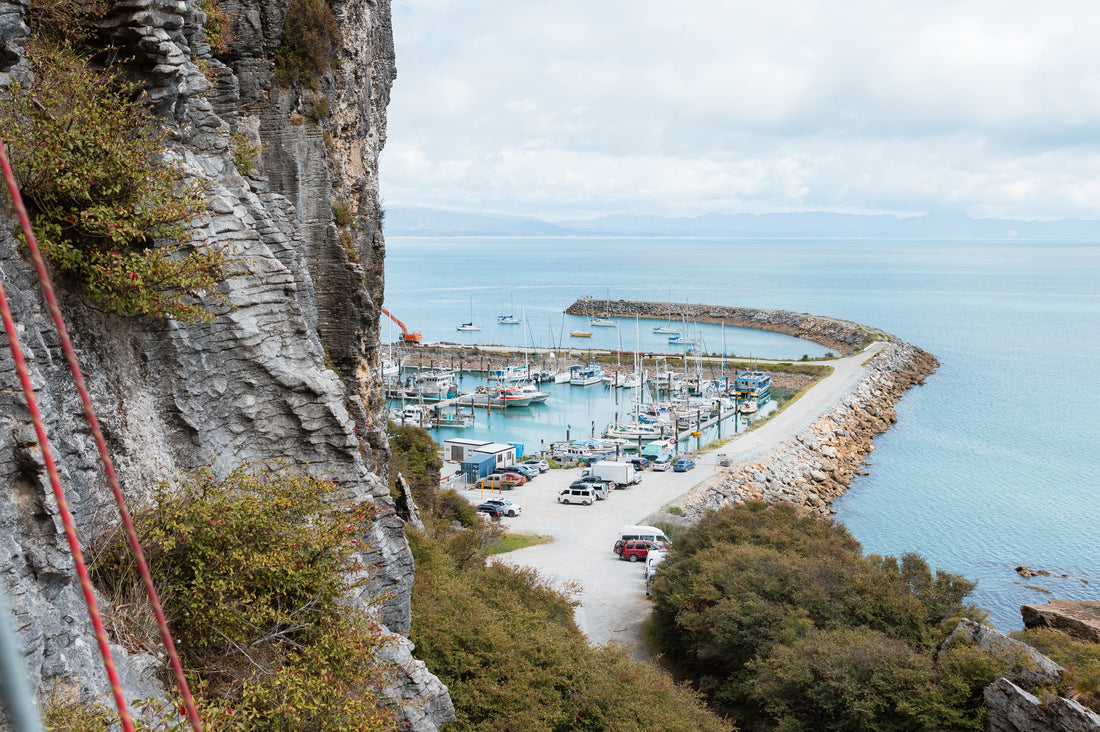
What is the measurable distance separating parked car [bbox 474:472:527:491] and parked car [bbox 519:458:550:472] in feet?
11.8

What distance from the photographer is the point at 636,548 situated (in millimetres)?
33219

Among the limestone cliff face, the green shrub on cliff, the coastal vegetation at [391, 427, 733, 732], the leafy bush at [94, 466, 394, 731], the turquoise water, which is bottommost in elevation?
the turquoise water

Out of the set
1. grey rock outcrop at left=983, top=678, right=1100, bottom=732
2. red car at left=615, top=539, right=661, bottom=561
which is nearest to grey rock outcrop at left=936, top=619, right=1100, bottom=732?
grey rock outcrop at left=983, top=678, right=1100, bottom=732

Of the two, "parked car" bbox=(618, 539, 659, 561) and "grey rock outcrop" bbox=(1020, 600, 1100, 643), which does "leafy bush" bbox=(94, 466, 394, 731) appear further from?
"parked car" bbox=(618, 539, 659, 561)

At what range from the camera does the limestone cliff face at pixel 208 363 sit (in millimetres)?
6891

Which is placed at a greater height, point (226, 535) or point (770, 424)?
point (226, 535)

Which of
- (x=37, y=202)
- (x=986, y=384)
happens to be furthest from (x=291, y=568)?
(x=986, y=384)

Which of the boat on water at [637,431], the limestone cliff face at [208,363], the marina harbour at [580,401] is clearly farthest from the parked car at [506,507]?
the limestone cliff face at [208,363]

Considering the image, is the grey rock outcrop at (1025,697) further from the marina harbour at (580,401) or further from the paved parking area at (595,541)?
the marina harbour at (580,401)

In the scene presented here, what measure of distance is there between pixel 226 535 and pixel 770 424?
2128 inches

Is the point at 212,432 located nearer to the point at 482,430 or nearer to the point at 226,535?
the point at 226,535

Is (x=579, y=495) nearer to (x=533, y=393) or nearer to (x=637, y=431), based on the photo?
(x=637, y=431)

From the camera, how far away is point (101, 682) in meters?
6.93

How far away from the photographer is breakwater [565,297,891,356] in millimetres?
101438
